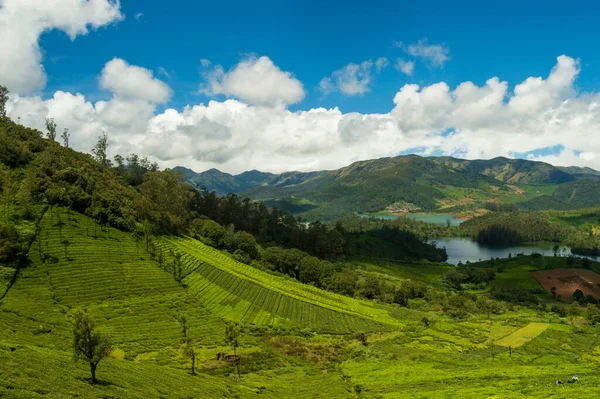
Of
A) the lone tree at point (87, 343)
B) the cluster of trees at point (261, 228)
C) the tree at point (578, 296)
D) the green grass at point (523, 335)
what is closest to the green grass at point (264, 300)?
the green grass at point (523, 335)

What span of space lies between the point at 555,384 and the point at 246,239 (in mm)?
108955

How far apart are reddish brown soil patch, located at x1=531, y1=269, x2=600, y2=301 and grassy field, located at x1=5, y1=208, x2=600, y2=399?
5779 cm

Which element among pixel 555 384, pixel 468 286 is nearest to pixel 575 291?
pixel 468 286

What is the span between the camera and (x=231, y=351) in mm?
66312

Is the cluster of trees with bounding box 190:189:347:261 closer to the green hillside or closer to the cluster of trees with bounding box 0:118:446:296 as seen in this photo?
Answer: the cluster of trees with bounding box 0:118:446:296

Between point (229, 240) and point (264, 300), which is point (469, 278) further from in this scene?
point (264, 300)

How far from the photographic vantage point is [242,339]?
7281 centimetres

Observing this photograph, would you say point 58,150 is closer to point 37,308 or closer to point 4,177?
point 4,177

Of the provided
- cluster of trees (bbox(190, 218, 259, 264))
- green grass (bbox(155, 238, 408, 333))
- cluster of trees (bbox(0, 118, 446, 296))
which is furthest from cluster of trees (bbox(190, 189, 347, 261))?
green grass (bbox(155, 238, 408, 333))

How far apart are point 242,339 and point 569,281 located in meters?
177

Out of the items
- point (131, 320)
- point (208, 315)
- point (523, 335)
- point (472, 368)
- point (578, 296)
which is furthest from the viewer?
point (578, 296)

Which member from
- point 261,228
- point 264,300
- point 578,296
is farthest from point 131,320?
point 578,296

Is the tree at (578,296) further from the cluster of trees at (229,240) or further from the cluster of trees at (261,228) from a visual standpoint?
the cluster of trees at (229,240)

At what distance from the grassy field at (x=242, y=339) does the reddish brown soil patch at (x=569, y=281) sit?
57787mm
